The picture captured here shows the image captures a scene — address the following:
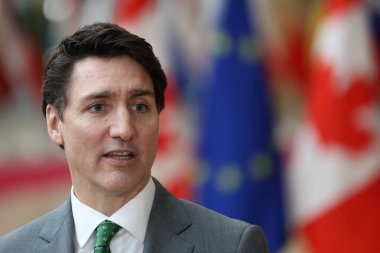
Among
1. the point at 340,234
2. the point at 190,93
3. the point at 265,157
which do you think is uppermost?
the point at 190,93

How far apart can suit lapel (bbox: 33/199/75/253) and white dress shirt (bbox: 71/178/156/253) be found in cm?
3

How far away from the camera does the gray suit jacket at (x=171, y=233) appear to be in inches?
96.4

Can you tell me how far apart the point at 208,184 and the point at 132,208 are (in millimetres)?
2433

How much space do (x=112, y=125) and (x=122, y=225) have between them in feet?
0.96

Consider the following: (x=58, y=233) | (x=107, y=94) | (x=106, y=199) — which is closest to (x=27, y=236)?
(x=58, y=233)

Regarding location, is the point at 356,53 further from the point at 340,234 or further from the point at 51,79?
the point at 51,79

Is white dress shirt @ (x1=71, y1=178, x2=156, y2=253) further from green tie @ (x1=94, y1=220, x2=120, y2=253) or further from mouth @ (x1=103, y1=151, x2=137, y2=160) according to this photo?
mouth @ (x1=103, y1=151, x2=137, y2=160)

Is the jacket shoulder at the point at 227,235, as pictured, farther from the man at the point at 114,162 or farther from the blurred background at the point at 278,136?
the blurred background at the point at 278,136

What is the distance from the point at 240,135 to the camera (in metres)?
4.93

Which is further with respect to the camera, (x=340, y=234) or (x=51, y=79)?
(x=340, y=234)

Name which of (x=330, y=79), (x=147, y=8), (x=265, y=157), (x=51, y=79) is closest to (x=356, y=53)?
(x=330, y=79)

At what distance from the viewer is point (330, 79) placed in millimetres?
4684

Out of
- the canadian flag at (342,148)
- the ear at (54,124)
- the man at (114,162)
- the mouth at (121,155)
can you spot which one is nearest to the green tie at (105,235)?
the man at (114,162)

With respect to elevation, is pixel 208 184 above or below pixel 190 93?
below
